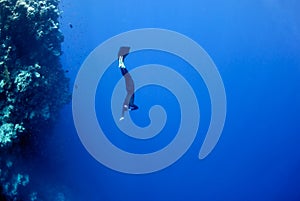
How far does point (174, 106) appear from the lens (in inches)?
603

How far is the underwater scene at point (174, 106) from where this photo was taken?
11.2 m

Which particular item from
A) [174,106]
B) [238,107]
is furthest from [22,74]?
[238,107]

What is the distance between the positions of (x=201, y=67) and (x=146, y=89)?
328cm

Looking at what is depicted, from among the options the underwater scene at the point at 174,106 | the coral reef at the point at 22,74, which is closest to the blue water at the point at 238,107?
the underwater scene at the point at 174,106

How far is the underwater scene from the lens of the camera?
Result: 11219 mm

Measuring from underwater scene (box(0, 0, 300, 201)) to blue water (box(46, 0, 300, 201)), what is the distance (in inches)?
1.9

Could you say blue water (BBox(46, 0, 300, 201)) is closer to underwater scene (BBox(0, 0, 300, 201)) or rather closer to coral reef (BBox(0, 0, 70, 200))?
underwater scene (BBox(0, 0, 300, 201))

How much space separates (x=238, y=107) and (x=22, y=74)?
1163 cm

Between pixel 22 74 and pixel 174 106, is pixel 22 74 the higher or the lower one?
the lower one

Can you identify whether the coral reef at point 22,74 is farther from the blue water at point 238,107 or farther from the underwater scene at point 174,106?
the blue water at point 238,107

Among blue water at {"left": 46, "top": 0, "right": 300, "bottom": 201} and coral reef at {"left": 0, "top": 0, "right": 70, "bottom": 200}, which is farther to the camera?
blue water at {"left": 46, "top": 0, "right": 300, "bottom": 201}

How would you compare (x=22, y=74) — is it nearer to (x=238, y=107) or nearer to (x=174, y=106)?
(x=174, y=106)

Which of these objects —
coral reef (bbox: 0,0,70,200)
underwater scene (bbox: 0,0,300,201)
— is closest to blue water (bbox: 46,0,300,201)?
underwater scene (bbox: 0,0,300,201)

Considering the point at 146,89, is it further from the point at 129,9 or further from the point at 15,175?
the point at 15,175
